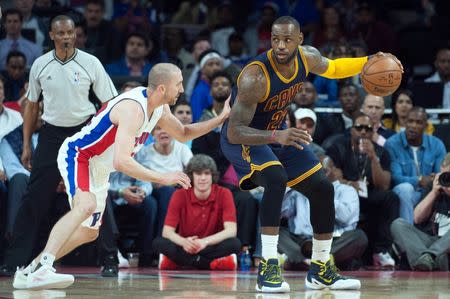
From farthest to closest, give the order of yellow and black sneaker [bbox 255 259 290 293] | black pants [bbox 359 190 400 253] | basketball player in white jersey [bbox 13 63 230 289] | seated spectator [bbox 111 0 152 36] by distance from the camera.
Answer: seated spectator [bbox 111 0 152 36], black pants [bbox 359 190 400 253], yellow and black sneaker [bbox 255 259 290 293], basketball player in white jersey [bbox 13 63 230 289]

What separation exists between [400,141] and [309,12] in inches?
174

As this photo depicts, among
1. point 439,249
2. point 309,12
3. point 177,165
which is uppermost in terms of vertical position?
point 309,12

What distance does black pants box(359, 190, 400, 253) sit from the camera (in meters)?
10.2

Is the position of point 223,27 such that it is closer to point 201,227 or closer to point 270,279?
point 201,227

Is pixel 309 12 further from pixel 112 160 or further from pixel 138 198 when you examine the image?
pixel 112 160

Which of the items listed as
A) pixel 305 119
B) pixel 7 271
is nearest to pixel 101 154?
pixel 7 271

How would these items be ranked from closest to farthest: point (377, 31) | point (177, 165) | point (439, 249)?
point (439, 249), point (177, 165), point (377, 31)

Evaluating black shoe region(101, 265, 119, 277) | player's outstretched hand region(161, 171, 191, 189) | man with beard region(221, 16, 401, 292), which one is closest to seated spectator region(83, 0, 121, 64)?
black shoe region(101, 265, 119, 277)

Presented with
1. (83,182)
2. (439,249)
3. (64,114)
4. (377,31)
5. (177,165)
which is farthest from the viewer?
(377,31)

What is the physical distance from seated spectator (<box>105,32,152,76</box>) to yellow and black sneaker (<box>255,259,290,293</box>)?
5.87 metres

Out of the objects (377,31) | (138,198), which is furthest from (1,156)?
(377,31)

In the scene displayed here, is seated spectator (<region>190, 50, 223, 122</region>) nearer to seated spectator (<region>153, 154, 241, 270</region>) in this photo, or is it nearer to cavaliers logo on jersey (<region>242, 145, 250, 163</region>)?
seated spectator (<region>153, 154, 241, 270</region>)

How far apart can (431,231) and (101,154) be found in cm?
431

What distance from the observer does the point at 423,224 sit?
10.0 m
